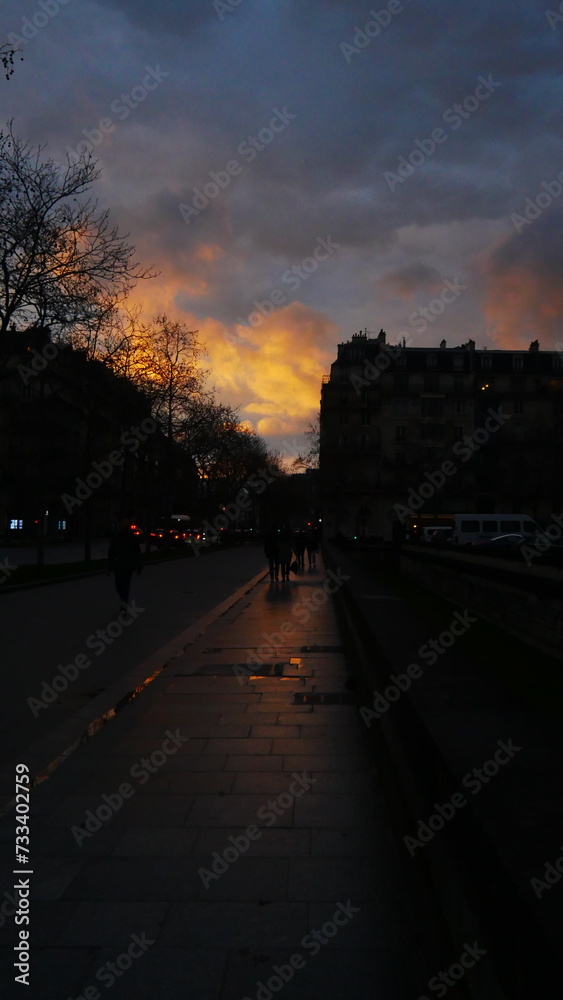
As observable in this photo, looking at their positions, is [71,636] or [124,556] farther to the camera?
[124,556]

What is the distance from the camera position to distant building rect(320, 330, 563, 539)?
92062 millimetres

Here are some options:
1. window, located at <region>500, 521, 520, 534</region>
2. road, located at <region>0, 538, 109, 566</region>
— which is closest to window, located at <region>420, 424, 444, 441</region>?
road, located at <region>0, 538, 109, 566</region>

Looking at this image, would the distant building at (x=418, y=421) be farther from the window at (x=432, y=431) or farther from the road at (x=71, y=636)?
the road at (x=71, y=636)

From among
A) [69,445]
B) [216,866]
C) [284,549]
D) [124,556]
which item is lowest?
[216,866]

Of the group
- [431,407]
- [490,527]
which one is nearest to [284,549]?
[490,527]

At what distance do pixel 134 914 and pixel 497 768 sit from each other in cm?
174

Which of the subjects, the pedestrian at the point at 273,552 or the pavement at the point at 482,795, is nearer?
the pavement at the point at 482,795

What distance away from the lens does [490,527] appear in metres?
53.5

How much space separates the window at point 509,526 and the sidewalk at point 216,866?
150 ft

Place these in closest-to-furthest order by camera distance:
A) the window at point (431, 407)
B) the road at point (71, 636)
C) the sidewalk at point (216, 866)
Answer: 1. the sidewalk at point (216, 866)
2. the road at point (71, 636)
3. the window at point (431, 407)

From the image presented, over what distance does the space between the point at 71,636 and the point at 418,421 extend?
8418 cm

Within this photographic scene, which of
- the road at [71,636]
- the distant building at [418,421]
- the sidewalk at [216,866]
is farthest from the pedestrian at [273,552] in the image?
the distant building at [418,421]

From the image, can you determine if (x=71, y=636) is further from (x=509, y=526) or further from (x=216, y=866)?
(x=509, y=526)

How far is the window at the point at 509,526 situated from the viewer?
174ft
